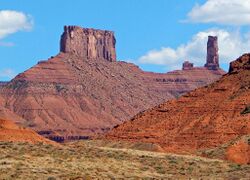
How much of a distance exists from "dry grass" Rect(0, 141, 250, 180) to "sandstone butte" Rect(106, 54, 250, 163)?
24995mm

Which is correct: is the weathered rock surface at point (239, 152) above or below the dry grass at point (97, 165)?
above

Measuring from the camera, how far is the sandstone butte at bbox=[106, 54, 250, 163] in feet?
336

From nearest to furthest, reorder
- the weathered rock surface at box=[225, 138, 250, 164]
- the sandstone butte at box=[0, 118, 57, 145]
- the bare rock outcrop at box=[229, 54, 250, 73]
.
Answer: the sandstone butte at box=[0, 118, 57, 145] → the weathered rock surface at box=[225, 138, 250, 164] → the bare rock outcrop at box=[229, 54, 250, 73]

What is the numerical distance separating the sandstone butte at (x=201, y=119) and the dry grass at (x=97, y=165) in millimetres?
24995

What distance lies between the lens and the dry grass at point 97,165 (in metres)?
51.4

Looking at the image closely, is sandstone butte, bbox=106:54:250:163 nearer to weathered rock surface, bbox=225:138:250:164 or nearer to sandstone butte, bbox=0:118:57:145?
weathered rock surface, bbox=225:138:250:164

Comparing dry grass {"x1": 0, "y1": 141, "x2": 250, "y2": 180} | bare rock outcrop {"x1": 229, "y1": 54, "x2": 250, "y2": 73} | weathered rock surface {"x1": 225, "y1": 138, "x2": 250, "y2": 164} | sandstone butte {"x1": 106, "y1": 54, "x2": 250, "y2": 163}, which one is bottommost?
dry grass {"x1": 0, "y1": 141, "x2": 250, "y2": 180}

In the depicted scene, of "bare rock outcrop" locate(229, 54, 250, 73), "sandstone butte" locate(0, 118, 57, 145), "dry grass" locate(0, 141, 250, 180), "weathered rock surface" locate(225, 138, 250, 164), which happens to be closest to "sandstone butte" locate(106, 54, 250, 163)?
"bare rock outcrop" locate(229, 54, 250, 73)

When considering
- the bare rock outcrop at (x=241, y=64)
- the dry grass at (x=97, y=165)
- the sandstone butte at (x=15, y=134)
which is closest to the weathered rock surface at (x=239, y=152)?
the dry grass at (x=97, y=165)

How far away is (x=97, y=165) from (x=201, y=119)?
53.9 m

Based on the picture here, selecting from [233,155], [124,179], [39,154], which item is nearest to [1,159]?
[39,154]

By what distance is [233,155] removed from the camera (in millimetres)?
85125

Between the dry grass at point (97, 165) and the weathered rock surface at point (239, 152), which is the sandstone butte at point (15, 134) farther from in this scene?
the weathered rock surface at point (239, 152)

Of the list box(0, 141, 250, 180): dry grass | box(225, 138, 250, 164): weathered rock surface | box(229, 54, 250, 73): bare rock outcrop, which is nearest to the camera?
box(0, 141, 250, 180): dry grass
